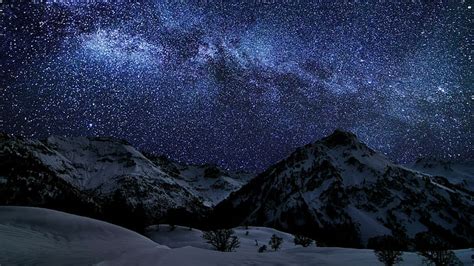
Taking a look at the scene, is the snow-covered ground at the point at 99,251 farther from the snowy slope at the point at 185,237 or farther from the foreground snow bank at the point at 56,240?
the snowy slope at the point at 185,237

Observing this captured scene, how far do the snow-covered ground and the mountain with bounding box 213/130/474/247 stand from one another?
103559mm

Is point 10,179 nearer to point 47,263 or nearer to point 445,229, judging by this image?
Result: point 47,263

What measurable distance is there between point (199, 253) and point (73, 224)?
13195 mm

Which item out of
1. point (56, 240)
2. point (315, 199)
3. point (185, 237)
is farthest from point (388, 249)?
point (315, 199)

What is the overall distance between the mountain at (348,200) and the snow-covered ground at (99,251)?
104 m

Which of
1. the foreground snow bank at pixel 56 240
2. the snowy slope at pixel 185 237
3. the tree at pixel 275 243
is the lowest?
the snowy slope at pixel 185 237

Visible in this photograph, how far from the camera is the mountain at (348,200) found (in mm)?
133750

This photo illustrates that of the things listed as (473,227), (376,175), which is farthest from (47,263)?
(376,175)

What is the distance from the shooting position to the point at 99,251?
55.9 ft

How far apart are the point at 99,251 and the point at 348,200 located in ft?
492

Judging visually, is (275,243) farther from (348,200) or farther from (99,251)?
(348,200)

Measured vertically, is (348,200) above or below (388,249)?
above

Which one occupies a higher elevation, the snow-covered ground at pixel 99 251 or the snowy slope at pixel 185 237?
the snow-covered ground at pixel 99 251

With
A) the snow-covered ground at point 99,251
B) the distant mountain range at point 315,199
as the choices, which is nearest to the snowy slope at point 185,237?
the distant mountain range at point 315,199
